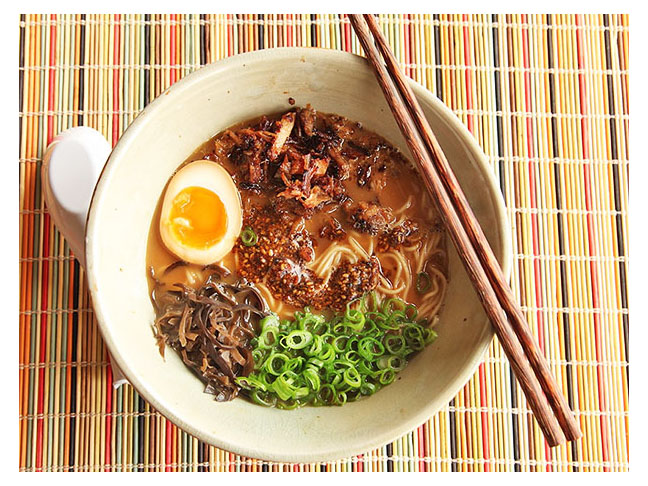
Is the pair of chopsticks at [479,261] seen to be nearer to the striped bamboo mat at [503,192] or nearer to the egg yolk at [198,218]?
the striped bamboo mat at [503,192]

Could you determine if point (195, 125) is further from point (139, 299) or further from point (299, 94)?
point (139, 299)

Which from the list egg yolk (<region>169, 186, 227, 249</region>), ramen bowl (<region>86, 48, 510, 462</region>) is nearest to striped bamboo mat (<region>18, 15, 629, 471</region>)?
ramen bowl (<region>86, 48, 510, 462</region>)

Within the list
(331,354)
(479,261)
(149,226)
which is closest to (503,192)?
(479,261)

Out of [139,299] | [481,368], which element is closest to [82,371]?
[139,299]

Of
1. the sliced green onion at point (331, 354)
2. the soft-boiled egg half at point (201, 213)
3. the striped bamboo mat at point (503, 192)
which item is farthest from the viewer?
the striped bamboo mat at point (503, 192)

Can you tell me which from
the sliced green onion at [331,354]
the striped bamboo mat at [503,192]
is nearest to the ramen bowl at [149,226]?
the sliced green onion at [331,354]
